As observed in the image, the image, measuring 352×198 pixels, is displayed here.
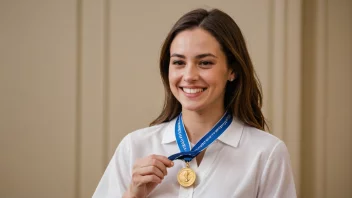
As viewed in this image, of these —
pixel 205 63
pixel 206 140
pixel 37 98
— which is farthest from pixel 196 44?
pixel 37 98

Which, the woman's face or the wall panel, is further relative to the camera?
the wall panel

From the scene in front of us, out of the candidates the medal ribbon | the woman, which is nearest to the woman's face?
the woman

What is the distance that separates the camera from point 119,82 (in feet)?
9.89

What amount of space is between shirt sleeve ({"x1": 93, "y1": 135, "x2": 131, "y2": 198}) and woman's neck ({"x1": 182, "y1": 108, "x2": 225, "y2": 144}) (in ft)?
0.83

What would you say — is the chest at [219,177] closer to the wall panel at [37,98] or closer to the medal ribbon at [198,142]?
the medal ribbon at [198,142]

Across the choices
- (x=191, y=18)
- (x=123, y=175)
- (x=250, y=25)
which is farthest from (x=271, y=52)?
(x=123, y=175)

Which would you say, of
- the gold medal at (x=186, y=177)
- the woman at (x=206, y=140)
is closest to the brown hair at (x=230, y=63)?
the woman at (x=206, y=140)

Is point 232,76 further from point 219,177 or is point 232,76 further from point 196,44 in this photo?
point 219,177

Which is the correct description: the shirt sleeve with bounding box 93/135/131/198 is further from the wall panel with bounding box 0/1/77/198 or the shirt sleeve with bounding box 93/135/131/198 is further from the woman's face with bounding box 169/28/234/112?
the wall panel with bounding box 0/1/77/198

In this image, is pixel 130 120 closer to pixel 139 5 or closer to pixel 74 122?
pixel 74 122

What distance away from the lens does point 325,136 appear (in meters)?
2.92

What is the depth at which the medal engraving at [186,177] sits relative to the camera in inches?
65.3

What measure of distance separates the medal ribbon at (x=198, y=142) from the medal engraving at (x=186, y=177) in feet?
0.14

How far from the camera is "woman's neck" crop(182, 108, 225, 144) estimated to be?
180 centimetres
